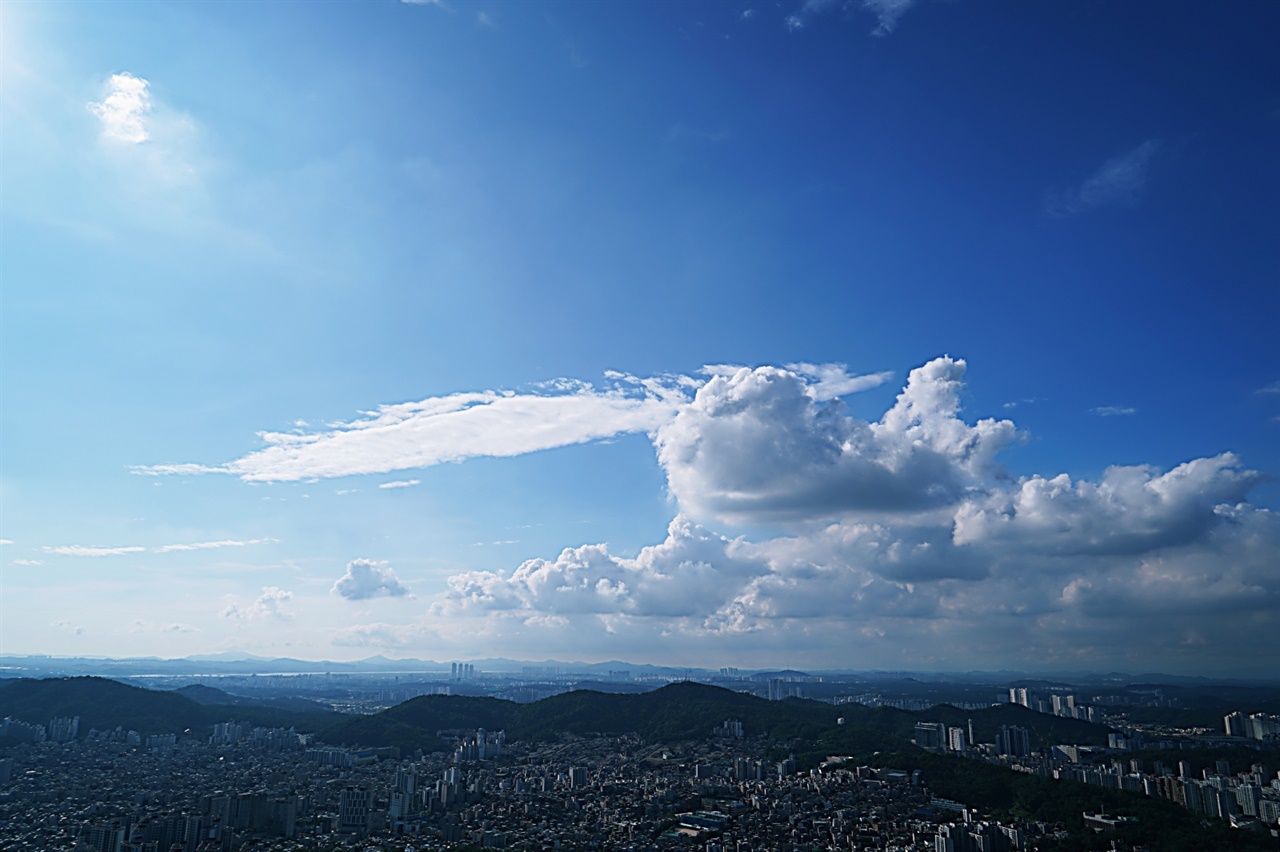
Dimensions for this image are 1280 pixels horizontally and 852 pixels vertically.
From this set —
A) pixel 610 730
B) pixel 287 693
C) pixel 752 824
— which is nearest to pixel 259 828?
pixel 752 824

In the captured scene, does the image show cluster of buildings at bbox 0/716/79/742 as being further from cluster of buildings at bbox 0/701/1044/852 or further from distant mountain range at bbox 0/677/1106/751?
cluster of buildings at bbox 0/701/1044/852

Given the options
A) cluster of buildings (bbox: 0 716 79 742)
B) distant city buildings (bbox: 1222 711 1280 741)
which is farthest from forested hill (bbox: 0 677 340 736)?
distant city buildings (bbox: 1222 711 1280 741)

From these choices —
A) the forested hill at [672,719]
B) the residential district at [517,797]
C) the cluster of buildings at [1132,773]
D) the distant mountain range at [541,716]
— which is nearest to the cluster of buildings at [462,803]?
the residential district at [517,797]

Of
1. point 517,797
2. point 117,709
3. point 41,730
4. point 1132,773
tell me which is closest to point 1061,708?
point 1132,773

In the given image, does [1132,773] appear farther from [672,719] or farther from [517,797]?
[517,797]

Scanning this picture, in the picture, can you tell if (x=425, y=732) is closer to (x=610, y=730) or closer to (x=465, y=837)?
(x=610, y=730)

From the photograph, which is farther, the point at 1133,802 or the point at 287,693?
the point at 287,693

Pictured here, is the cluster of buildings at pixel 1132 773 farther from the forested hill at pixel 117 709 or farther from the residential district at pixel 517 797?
the forested hill at pixel 117 709
